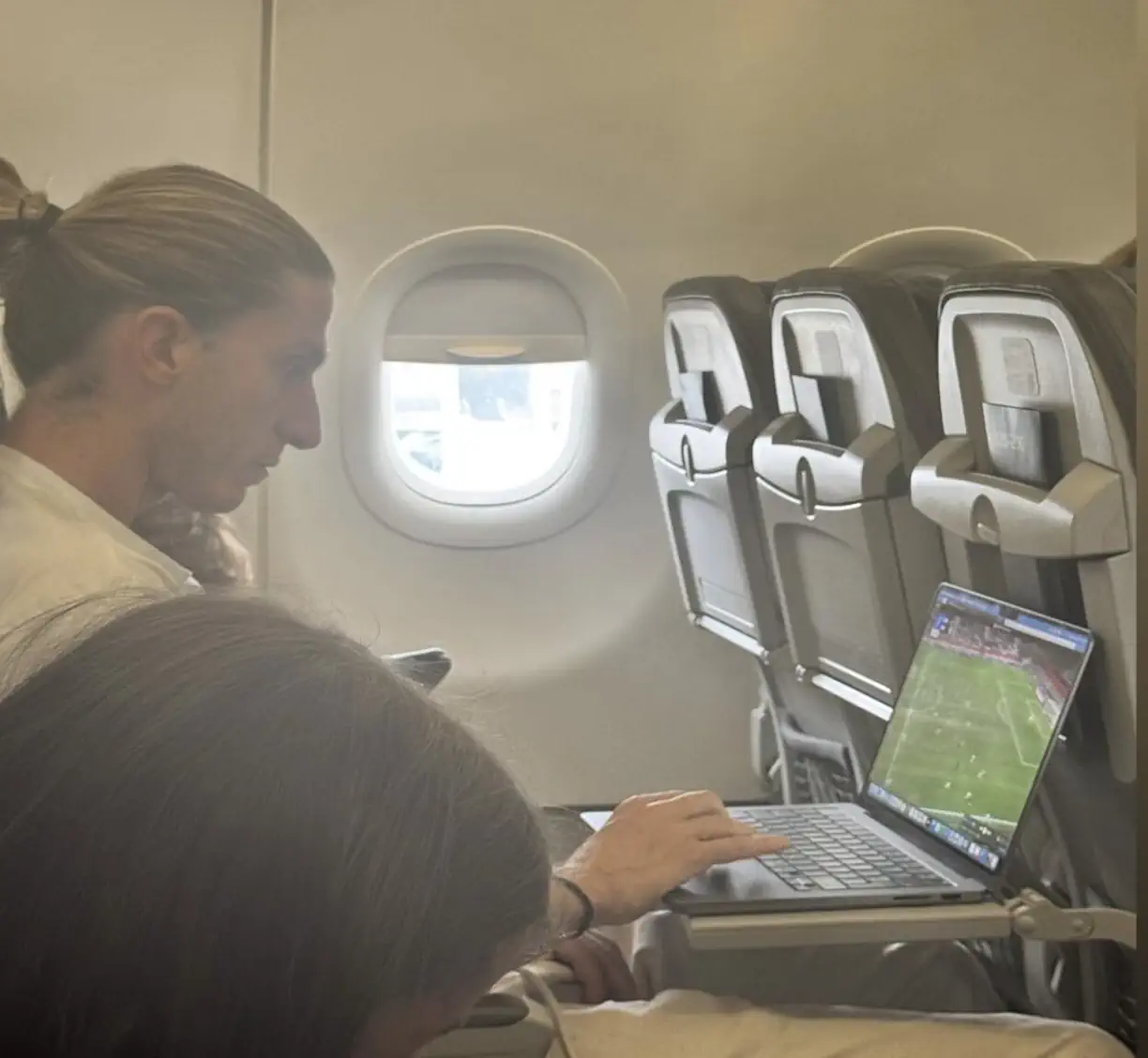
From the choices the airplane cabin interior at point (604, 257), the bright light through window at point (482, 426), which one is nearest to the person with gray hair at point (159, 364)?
the airplane cabin interior at point (604, 257)

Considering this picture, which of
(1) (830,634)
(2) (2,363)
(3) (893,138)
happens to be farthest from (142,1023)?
(3) (893,138)

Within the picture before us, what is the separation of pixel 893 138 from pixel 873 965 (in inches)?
86.0

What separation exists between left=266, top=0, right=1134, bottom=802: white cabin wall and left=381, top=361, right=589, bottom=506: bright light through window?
15 cm

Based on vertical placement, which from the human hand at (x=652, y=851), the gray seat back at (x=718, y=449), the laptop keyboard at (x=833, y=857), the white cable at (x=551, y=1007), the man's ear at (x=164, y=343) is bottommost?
the white cable at (x=551, y=1007)

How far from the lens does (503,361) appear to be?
328cm

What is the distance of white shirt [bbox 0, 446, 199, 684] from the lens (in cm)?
149

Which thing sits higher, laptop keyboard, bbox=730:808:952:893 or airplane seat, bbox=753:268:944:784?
airplane seat, bbox=753:268:944:784

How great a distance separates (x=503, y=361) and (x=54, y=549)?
183 cm

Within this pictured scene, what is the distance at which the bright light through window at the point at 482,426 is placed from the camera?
3.36 m

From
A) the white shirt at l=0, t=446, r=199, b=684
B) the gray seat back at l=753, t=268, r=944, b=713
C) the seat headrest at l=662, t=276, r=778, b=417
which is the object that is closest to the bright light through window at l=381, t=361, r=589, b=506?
the seat headrest at l=662, t=276, r=778, b=417

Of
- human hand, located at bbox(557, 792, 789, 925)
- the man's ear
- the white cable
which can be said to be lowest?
the white cable

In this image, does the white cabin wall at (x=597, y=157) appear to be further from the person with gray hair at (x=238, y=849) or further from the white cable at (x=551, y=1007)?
the person with gray hair at (x=238, y=849)

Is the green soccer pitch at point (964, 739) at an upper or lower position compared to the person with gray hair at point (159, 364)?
lower

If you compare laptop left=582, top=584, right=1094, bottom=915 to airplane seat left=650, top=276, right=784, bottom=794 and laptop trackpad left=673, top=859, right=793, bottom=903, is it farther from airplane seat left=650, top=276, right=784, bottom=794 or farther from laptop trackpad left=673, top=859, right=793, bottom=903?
airplane seat left=650, top=276, right=784, bottom=794
